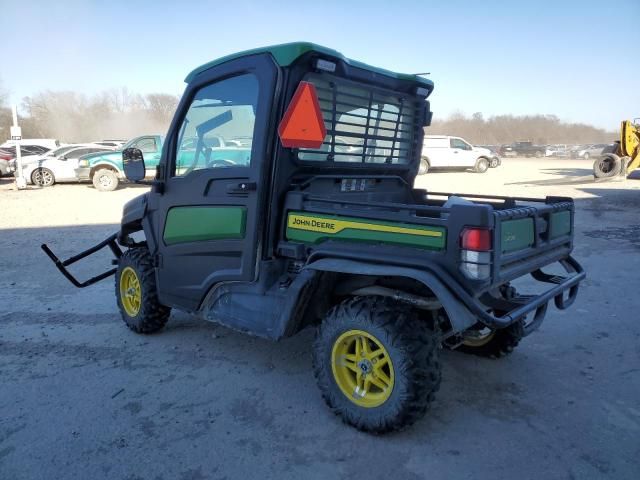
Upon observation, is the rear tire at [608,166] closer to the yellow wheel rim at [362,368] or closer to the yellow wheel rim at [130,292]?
the yellow wheel rim at [130,292]

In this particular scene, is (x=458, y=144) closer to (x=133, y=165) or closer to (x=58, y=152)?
(x=58, y=152)

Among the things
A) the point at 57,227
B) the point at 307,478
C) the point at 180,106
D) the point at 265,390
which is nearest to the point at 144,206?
the point at 180,106

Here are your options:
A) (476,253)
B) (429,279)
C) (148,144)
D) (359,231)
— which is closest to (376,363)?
(429,279)

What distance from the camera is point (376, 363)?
10.2 feet

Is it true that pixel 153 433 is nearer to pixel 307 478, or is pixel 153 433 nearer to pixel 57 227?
pixel 307 478

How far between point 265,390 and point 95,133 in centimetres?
5962

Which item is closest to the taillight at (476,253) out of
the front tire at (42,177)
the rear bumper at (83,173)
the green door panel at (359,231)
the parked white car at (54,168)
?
the green door panel at (359,231)

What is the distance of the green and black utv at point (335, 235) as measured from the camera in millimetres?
2898

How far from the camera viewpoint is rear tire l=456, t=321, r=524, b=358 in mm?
3961

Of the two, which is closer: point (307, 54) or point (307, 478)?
point (307, 478)

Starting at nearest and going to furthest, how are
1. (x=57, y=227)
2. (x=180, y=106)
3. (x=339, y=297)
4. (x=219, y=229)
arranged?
(x=339, y=297) → (x=219, y=229) → (x=180, y=106) → (x=57, y=227)

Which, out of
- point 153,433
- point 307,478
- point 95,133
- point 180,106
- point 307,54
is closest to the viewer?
point 307,478

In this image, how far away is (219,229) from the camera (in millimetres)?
A: 3805

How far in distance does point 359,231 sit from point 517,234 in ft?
3.05
